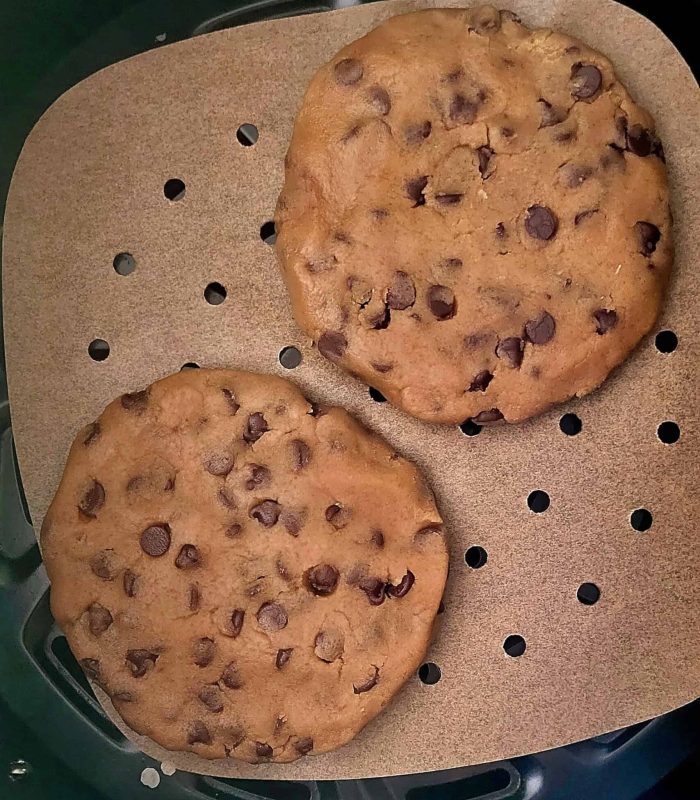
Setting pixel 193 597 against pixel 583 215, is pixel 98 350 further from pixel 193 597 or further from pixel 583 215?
pixel 583 215

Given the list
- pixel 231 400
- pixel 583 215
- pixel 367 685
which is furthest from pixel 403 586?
pixel 583 215

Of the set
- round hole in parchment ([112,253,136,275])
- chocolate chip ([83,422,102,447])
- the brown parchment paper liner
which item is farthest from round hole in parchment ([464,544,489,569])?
round hole in parchment ([112,253,136,275])

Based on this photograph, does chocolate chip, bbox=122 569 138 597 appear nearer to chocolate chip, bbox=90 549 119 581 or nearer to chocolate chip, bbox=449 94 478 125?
chocolate chip, bbox=90 549 119 581

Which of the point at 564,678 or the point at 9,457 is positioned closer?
the point at 564,678

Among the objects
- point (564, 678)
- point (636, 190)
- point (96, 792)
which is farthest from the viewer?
point (96, 792)

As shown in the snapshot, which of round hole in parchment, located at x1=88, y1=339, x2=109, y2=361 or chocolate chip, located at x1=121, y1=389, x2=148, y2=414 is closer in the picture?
chocolate chip, located at x1=121, y1=389, x2=148, y2=414

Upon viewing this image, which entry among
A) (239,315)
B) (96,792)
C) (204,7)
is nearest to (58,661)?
(96,792)

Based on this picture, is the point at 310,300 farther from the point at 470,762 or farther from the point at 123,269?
the point at 470,762
